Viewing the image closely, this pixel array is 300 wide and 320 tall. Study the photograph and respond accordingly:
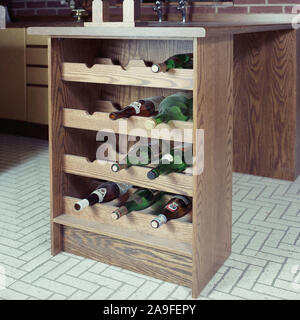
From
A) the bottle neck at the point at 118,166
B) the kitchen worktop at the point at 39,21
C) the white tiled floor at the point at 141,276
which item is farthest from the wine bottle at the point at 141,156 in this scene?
the kitchen worktop at the point at 39,21

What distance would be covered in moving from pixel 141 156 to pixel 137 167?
86 millimetres

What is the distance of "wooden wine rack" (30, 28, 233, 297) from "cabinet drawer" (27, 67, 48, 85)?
2.00 m

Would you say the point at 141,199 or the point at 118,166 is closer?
the point at 118,166

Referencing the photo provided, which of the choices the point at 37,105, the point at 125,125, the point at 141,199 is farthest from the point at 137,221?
the point at 37,105

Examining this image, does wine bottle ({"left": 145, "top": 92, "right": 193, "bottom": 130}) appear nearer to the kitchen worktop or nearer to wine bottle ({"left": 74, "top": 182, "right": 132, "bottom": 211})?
wine bottle ({"left": 74, "top": 182, "right": 132, "bottom": 211})

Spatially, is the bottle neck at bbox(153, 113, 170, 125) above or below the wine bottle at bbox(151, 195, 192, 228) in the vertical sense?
above

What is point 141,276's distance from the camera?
6.40 feet

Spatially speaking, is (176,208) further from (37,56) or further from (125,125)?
(37,56)

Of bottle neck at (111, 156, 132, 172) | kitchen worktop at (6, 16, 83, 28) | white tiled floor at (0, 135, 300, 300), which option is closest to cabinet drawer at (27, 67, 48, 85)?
kitchen worktop at (6, 16, 83, 28)

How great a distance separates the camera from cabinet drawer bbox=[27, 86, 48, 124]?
4113 millimetres

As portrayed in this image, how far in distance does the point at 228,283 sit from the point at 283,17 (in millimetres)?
1957
